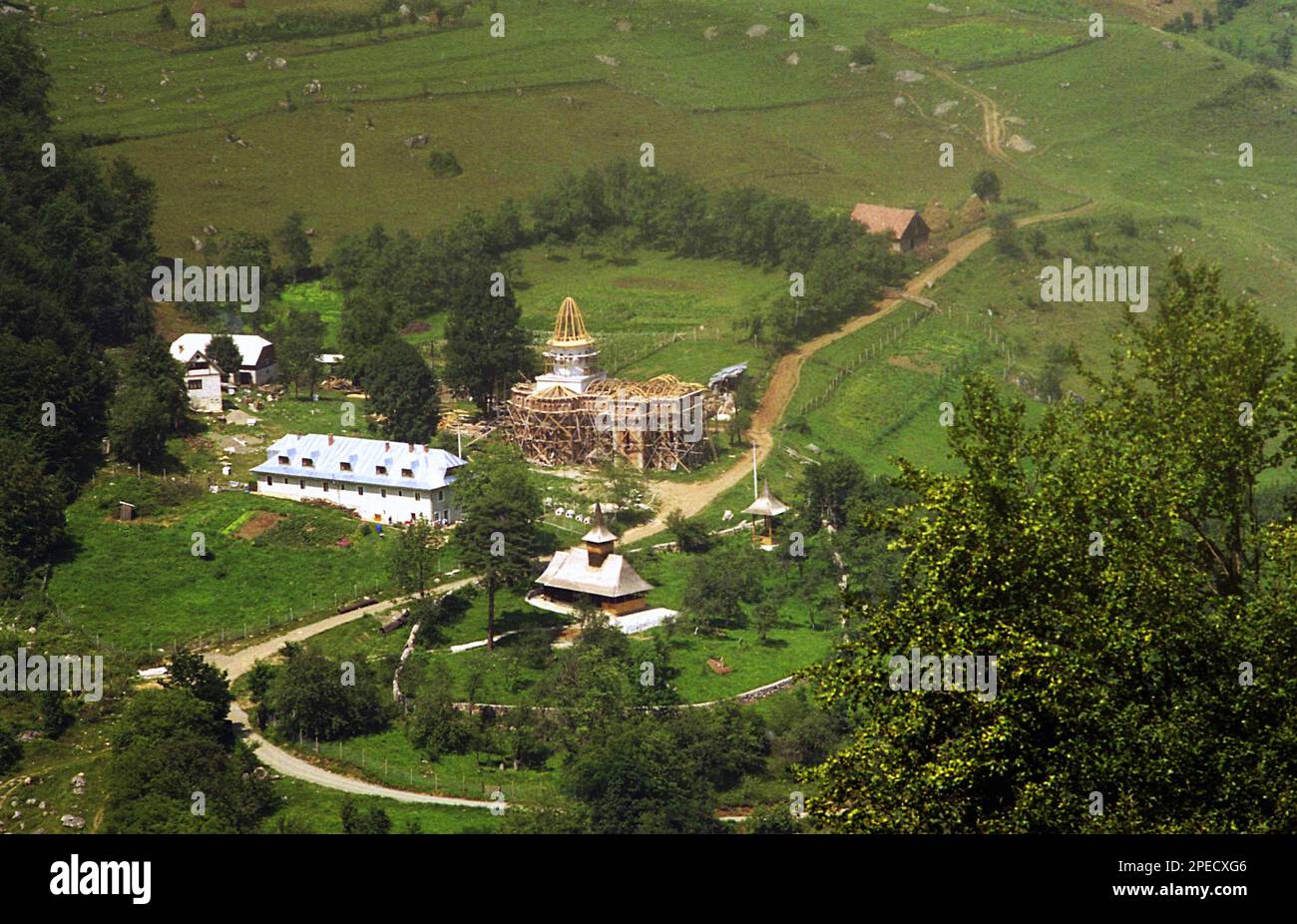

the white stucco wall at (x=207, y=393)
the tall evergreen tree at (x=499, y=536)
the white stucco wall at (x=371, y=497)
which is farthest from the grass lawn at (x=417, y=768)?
the white stucco wall at (x=207, y=393)

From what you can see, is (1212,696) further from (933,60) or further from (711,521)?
(933,60)

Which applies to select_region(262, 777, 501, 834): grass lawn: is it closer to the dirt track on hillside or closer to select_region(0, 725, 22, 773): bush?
select_region(0, 725, 22, 773): bush

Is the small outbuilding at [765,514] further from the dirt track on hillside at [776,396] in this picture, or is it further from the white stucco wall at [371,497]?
the white stucco wall at [371,497]

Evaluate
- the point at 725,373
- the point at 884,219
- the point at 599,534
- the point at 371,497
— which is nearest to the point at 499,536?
the point at 599,534

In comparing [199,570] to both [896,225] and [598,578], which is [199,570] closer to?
[598,578]

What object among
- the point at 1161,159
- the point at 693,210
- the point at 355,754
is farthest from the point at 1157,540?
the point at 1161,159

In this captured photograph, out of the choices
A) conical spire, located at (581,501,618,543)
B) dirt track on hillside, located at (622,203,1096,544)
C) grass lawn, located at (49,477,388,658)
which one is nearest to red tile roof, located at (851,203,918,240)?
dirt track on hillside, located at (622,203,1096,544)
